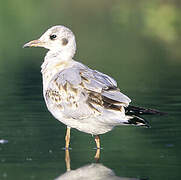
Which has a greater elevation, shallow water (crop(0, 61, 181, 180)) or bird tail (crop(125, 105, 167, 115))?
bird tail (crop(125, 105, 167, 115))

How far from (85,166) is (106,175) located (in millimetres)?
519

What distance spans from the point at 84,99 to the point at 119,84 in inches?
244

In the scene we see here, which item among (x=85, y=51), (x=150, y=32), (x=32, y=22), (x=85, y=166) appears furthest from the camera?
(x=32, y=22)

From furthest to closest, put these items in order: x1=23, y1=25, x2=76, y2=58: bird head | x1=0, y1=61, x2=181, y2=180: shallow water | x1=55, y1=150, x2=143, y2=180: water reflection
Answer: x1=23, y1=25, x2=76, y2=58: bird head → x1=0, y1=61, x2=181, y2=180: shallow water → x1=55, y1=150, x2=143, y2=180: water reflection

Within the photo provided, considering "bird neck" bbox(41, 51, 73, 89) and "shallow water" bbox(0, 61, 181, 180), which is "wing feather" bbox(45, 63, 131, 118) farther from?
"shallow water" bbox(0, 61, 181, 180)

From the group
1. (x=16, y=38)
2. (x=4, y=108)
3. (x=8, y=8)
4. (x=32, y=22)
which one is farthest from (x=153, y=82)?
(x=8, y=8)

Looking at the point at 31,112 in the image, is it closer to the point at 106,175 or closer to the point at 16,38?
the point at 106,175

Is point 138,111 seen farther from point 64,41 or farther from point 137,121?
point 64,41

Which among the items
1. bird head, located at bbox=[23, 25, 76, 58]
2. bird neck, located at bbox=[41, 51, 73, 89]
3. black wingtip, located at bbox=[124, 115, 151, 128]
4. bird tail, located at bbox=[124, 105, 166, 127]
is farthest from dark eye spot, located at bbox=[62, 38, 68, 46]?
black wingtip, located at bbox=[124, 115, 151, 128]

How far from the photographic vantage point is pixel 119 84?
605 inches

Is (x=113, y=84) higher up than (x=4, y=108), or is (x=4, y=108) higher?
(x=113, y=84)

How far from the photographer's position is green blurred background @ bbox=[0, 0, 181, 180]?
29.1ft

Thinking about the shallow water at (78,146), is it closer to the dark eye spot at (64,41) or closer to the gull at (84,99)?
the gull at (84,99)

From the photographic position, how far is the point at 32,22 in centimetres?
3183
